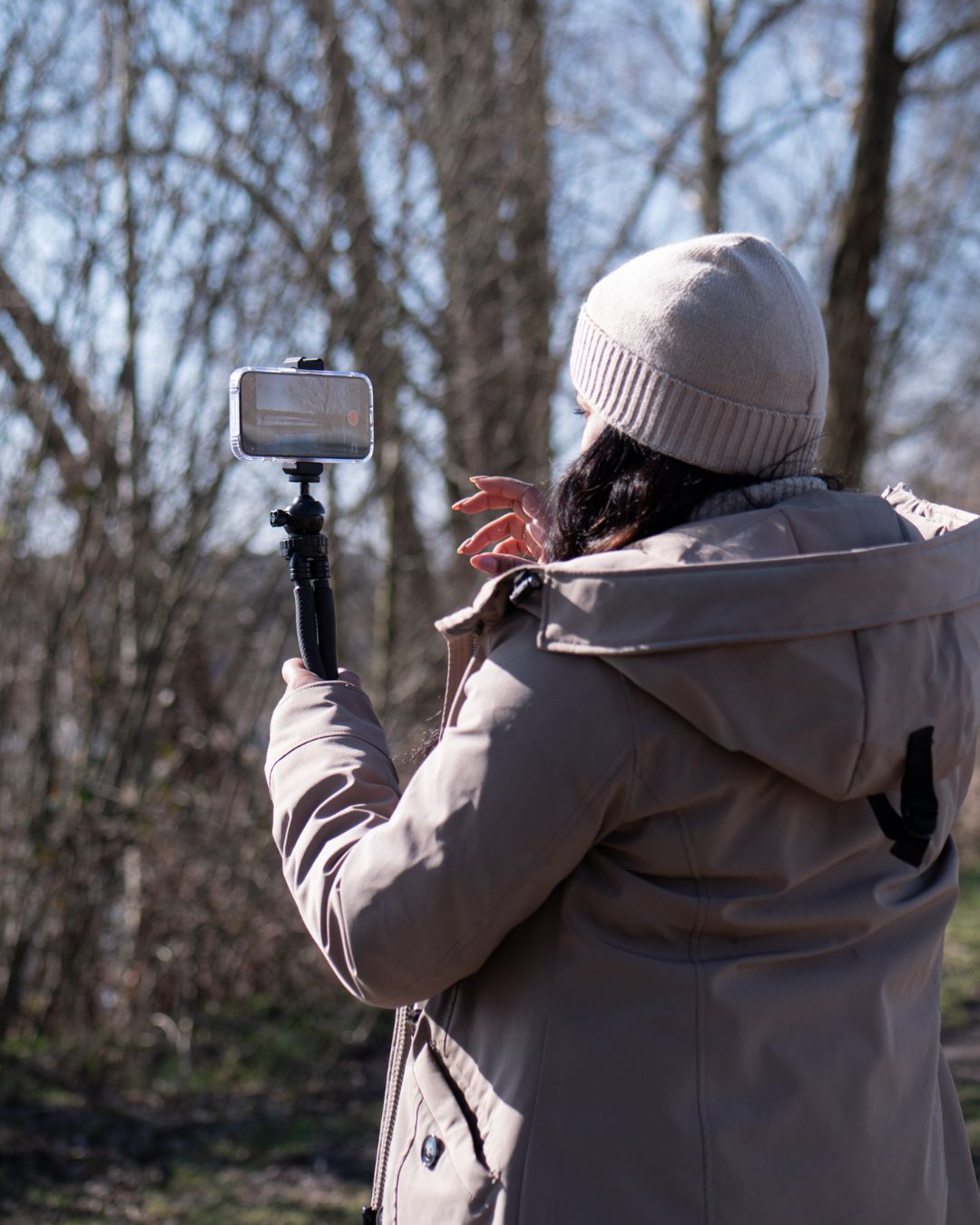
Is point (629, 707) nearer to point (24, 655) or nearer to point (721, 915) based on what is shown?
point (721, 915)

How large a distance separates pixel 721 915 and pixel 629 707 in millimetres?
233

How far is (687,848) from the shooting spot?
127 centimetres

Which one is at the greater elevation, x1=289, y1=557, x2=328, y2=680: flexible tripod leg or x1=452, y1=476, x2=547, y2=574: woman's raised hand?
x1=452, y1=476, x2=547, y2=574: woman's raised hand

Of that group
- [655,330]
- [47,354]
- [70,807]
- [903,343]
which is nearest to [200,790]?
[70,807]

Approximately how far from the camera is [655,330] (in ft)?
4.72

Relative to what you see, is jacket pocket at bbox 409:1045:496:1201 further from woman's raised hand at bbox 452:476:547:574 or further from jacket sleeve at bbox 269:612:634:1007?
woman's raised hand at bbox 452:476:547:574

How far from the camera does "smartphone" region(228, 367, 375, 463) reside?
163 cm

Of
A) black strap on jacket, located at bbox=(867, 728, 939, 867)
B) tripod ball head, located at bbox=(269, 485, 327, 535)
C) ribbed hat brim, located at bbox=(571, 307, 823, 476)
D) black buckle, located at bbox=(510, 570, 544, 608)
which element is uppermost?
ribbed hat brim, located at bbox=(571, 307, 823, 476)

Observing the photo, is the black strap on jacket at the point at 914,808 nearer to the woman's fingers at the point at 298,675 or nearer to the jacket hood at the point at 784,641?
the jacket hood at the point at 784,641

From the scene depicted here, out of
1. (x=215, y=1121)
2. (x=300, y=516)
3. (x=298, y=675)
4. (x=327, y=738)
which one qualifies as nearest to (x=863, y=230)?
A: (x=215, y=1121)

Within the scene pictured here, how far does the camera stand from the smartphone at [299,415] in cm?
163

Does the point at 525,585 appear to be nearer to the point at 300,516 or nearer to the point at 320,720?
the point at 320,720

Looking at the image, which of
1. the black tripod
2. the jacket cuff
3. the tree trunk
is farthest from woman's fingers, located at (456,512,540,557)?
the tree trunk

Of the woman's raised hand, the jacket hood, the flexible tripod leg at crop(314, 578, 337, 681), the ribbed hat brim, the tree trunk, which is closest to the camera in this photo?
the jacket hood
